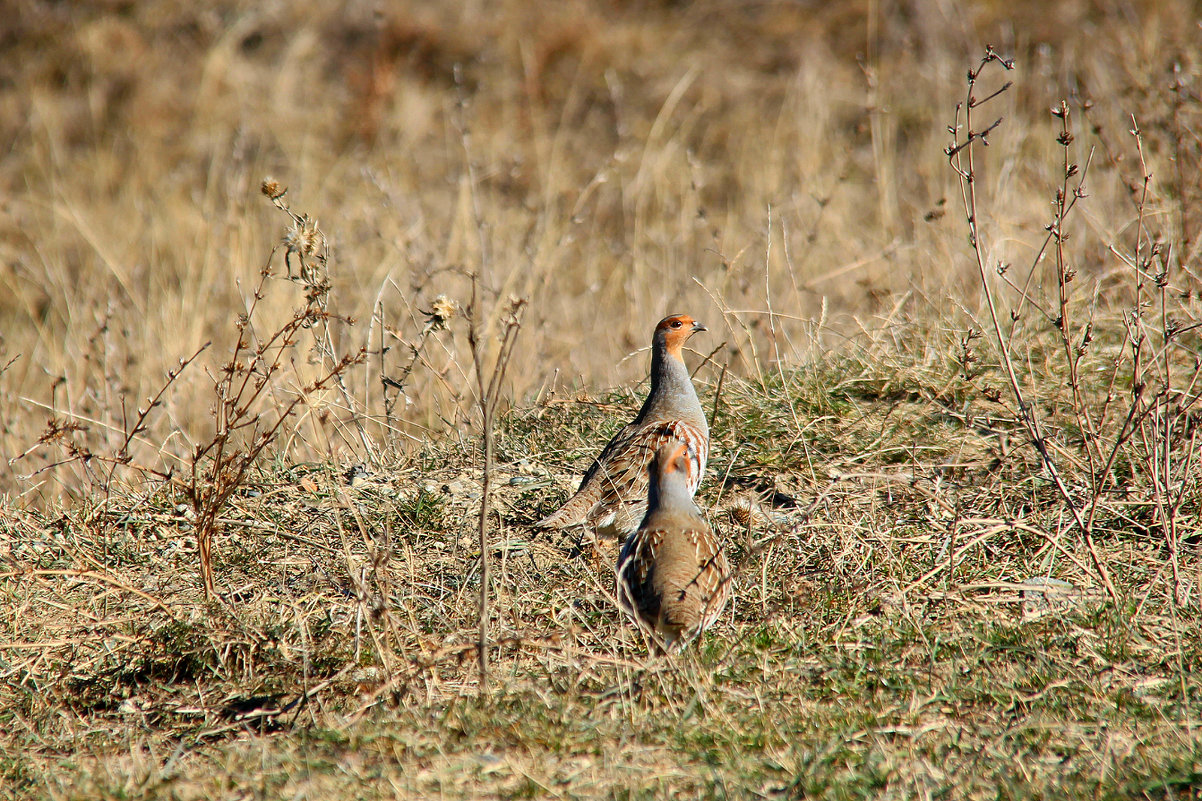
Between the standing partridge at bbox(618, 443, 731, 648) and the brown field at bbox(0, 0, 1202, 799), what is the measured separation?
0.14 metres

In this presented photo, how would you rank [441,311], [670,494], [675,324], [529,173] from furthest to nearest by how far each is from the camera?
1. [529,173]
2. [675,324]
3. [670,494]
4. [441,311]

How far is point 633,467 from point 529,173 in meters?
8.55

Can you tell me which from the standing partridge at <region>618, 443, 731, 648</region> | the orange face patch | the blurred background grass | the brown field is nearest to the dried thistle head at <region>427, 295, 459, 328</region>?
the brown field

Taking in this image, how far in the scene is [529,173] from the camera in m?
12.6

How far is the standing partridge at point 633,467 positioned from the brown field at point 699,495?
16 cm

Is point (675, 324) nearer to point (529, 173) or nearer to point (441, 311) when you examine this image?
point (441, 311)

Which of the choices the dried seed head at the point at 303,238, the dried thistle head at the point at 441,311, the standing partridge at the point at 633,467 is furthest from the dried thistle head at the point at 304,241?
the standing partridge at the point at 633,467

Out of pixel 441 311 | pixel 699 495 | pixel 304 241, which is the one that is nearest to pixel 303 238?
pixel 304 241

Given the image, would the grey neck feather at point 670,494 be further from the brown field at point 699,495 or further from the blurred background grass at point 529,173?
the blurred background grass at point 529,173

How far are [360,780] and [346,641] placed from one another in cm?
86

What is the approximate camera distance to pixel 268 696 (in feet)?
11.5

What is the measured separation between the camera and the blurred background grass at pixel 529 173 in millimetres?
6742

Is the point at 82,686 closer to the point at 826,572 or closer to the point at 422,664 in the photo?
the point at 422,664

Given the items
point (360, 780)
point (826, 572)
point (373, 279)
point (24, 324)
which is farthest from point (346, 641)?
point (24, 324)
